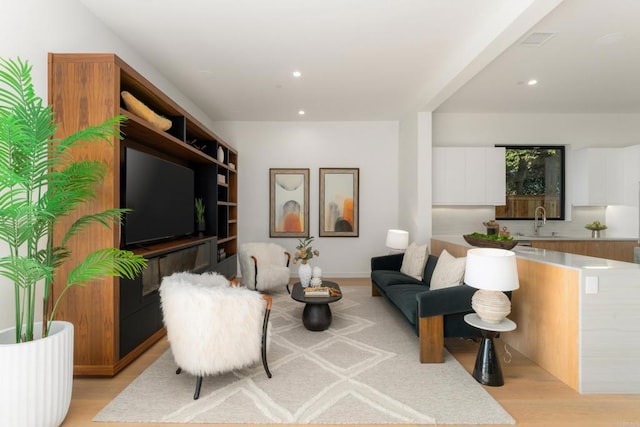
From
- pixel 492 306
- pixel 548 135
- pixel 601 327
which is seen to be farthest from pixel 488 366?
pixel 548 135

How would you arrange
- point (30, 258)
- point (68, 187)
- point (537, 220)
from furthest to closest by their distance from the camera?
point (537, 220)
point (68, 187)
point (30, 258)

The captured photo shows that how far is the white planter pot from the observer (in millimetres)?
1551

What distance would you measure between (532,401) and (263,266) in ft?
11.4

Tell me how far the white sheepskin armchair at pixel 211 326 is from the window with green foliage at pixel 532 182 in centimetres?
486

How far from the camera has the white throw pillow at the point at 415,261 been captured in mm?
4098

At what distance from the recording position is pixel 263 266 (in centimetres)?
467

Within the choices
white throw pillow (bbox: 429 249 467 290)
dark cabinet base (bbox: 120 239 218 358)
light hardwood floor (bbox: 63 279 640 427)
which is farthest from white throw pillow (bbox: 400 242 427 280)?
dark cabinet base (bbox: 120 239 218 358)

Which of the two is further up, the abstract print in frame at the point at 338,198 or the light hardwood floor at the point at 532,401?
the abstract print in frame at the point at 338,198

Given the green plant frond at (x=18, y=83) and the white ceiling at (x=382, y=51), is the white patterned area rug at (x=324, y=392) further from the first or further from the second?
the white ceiling at (x=382, y=51)

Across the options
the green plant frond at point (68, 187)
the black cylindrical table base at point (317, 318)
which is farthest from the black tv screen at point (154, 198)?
the black cylindrical table base at point (317, 318)

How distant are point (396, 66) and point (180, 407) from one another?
12.4 ft

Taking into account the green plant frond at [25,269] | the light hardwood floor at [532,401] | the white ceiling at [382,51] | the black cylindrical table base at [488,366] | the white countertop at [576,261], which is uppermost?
the white ceiling at [382,51]

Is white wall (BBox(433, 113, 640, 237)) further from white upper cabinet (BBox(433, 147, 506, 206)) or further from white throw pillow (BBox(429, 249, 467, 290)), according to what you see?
white throw pillow (BBox(429, 249, 467, 290))

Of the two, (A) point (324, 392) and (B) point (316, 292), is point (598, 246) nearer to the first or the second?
(B) point (316, 292)
